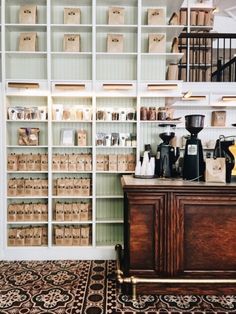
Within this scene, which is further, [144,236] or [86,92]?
[86,92]

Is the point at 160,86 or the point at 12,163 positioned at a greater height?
the point at 160,86

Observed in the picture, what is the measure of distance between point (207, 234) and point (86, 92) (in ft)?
7.08

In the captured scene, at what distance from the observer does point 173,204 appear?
8.84 ft

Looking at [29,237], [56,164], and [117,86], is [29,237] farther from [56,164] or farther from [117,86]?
[117,86]

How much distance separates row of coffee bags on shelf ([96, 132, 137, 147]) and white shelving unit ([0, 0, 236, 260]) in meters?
0.05

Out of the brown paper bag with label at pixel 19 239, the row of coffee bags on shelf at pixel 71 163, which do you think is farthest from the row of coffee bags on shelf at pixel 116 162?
the brown paper bag with label at pixel 19 239

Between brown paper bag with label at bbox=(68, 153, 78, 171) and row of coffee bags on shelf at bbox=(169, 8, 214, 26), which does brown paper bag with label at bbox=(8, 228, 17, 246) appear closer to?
brown paper bag with label at bbox=(68, 153, 78, 171)

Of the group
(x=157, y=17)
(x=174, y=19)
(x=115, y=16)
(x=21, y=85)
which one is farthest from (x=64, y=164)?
(x=174, y=19)

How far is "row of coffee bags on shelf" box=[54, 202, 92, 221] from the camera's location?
3715mm

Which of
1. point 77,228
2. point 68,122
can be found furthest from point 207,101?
point 77,228

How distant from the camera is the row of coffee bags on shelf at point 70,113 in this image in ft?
12.2

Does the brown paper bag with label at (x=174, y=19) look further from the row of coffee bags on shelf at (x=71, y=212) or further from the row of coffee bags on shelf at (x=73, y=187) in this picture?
the row of coffee bags on shelf at (x=71, y=212)

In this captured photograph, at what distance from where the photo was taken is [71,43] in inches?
147

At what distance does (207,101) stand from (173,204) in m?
3.76
